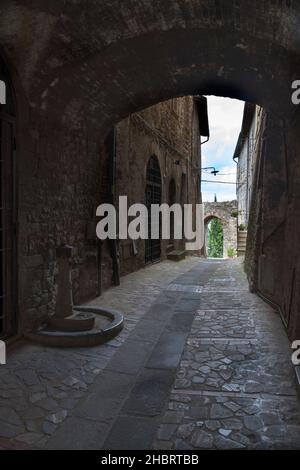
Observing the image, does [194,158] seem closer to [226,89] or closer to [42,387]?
[226,89]

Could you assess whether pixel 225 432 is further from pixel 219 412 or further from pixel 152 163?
pixel 152 163

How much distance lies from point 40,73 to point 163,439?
383cm

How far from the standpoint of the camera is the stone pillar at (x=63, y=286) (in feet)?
15.3

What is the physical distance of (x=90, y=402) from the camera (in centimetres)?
307

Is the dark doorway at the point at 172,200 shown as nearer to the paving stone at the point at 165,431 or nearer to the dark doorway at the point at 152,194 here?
the dark doorway at the point at 152,194

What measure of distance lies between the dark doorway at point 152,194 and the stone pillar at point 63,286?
6152mm

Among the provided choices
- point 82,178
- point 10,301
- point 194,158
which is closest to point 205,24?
point 82,178

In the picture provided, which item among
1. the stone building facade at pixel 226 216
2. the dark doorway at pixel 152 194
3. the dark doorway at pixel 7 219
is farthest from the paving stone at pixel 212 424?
the stone building facade at pixel 226 216

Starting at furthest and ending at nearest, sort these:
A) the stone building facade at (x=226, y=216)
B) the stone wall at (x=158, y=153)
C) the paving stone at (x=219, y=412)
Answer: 1. the stone building facade at (x=226, y=216)
2. the stone wall at (x=158, y=153)
3. the paving stone at (x=219, y=412)

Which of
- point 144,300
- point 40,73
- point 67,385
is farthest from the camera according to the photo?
point 144,300

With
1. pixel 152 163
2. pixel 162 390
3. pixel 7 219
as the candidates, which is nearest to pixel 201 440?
pixel 162 390

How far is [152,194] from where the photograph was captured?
1122cm

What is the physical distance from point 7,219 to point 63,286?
1.14 m

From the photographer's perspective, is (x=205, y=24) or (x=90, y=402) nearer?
(x=90, y=402)
